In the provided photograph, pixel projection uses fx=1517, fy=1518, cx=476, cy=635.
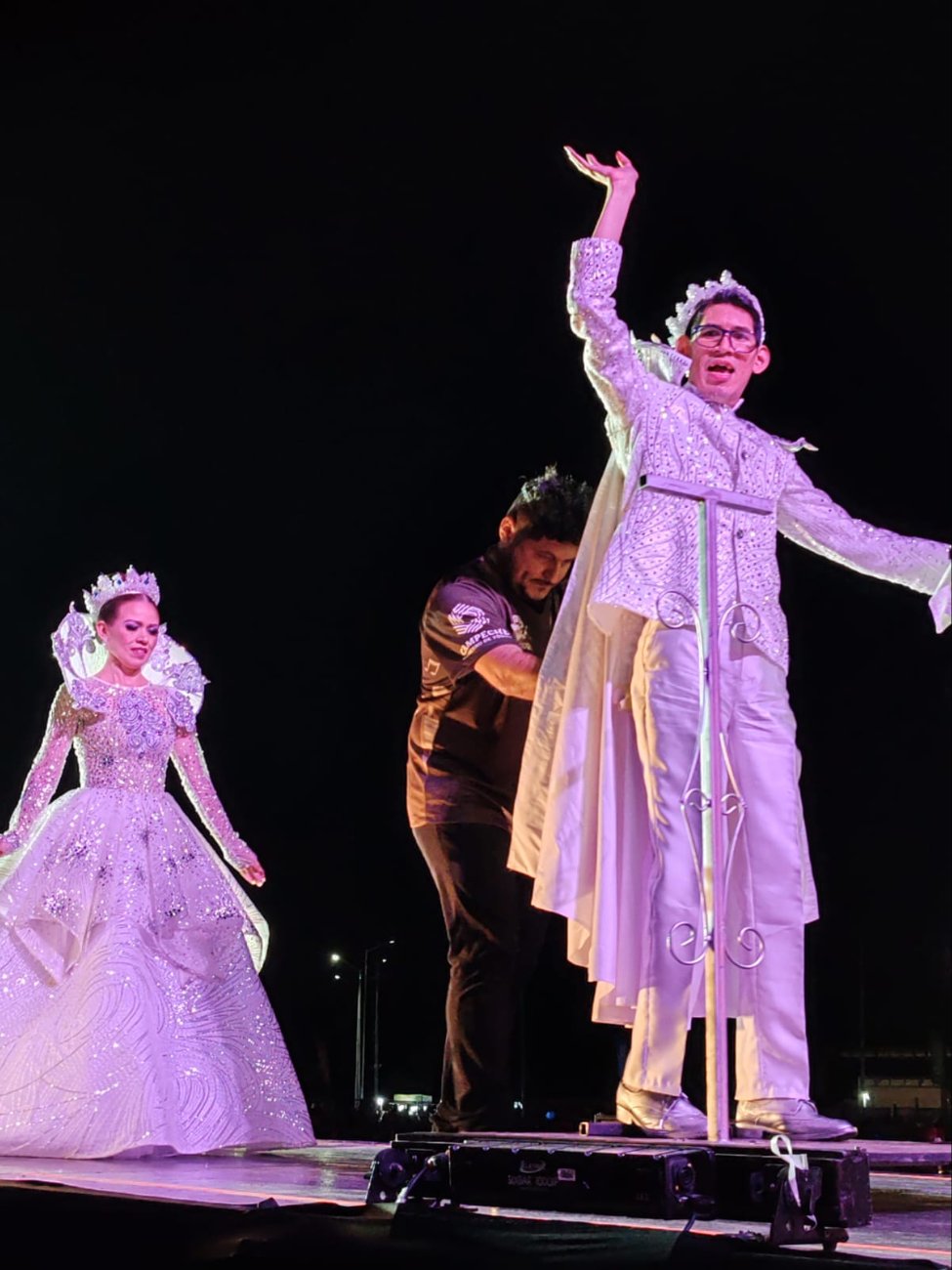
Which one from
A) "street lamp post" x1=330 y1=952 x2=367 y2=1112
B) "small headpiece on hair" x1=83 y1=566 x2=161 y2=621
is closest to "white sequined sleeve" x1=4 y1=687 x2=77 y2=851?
"small headpiece on hair" x1=83 y1=566 x2=161 y2=621

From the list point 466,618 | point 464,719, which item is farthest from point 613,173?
point 464,719

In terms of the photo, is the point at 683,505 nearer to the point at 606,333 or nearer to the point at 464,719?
the point at 606,333

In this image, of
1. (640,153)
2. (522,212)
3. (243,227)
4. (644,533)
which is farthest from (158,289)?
(644,533)

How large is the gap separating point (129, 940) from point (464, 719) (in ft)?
5.19

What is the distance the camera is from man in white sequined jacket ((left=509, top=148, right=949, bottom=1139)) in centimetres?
252

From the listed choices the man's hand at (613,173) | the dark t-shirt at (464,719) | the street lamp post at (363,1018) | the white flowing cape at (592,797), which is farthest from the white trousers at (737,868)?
the street lamp post at (363,1018)

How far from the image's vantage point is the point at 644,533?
2758mm

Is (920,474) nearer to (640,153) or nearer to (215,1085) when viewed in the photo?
(640,153)

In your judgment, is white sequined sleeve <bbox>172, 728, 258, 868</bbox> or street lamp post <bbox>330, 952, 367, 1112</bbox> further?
street lamp post <bbox>330, 952, 367, 1112</bbox>

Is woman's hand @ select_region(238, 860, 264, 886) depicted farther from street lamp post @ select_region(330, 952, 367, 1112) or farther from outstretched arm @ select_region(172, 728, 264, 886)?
street lamp post @ select_region(330, 952, 367, 1112)

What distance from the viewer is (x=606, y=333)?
2.79 meters

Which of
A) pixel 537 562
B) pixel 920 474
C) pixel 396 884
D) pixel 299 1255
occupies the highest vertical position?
pixel 920 474

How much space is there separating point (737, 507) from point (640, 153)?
2117 mm

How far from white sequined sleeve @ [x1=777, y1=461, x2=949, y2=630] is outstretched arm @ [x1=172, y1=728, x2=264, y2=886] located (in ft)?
7.76
